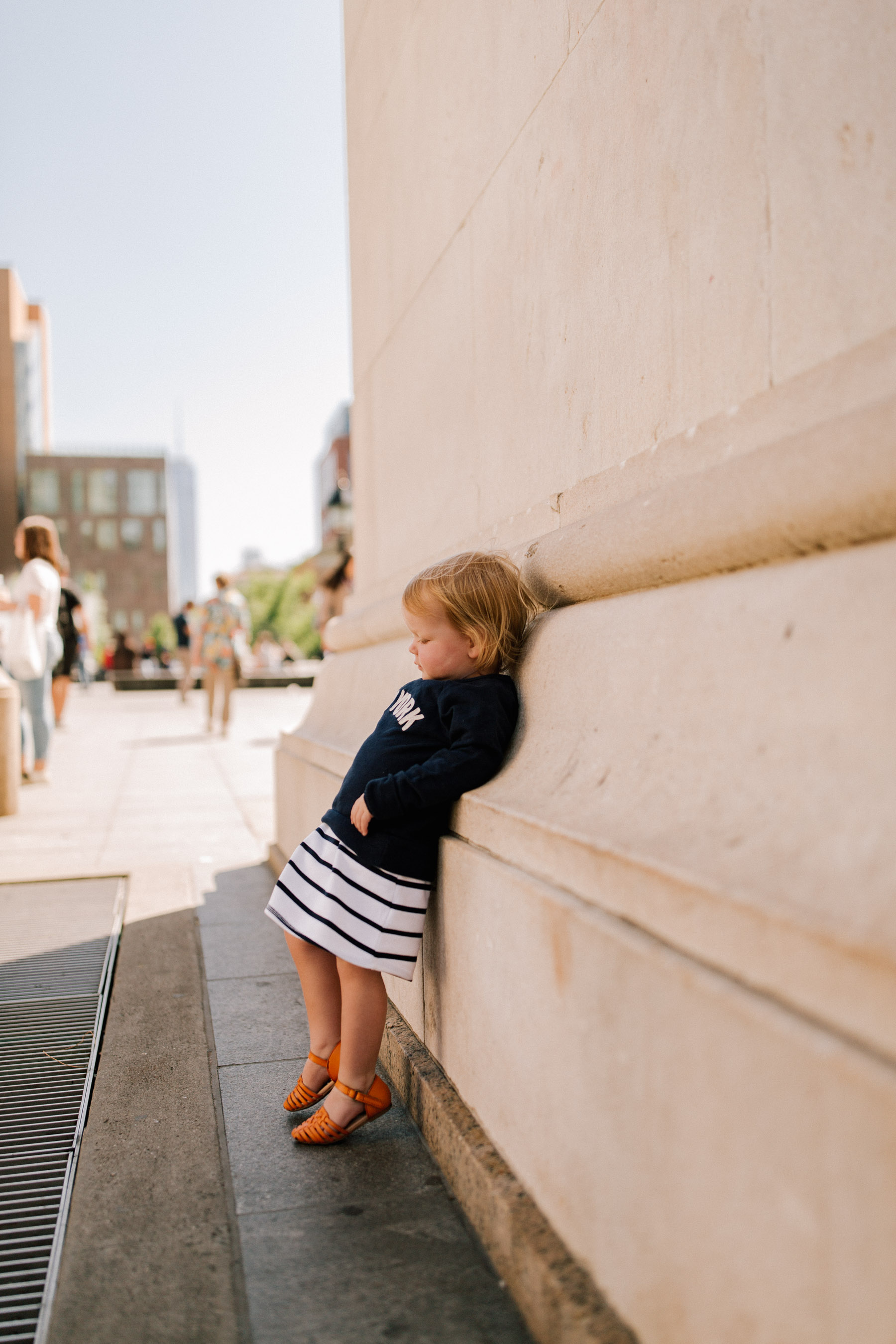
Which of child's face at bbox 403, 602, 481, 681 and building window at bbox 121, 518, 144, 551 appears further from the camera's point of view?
building window at bbox 121, 518, 144, 551

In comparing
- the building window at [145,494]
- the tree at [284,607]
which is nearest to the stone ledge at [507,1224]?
the tree at [284,607]

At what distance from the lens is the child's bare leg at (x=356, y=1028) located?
8.19 ft

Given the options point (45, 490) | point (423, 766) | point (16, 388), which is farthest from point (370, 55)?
point (45, 490)

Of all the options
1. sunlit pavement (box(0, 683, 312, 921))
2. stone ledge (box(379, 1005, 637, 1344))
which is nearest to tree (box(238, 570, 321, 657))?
A: sunlit pavement (box(0, 683, 312, 921))

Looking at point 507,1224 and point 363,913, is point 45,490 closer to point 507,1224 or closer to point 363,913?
point 363,913

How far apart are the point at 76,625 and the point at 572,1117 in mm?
11364

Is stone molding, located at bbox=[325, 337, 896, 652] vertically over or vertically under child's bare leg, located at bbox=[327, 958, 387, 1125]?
over

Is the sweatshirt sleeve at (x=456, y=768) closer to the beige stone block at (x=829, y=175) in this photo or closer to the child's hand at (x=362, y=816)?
the child's hand at (x=362, y=816)

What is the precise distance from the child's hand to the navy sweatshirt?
15 millimetres

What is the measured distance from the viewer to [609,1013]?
1.57m

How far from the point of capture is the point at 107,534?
103125 millimetres

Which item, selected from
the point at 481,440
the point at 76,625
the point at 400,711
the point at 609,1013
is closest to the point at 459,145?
the point at 481,440

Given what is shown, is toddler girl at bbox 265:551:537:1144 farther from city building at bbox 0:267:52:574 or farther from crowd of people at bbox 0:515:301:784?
city building at bbox 0:267:52:574

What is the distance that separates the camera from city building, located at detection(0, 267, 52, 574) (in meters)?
75.2
